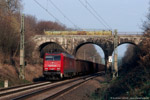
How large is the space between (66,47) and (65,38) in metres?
1.94

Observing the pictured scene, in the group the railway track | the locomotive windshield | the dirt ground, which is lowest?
the dirt ground

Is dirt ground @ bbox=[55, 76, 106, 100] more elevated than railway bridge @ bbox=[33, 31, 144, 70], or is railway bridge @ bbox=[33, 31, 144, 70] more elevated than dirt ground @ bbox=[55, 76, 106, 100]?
railway bridge @ bbox=[33, 31, 144, 70]

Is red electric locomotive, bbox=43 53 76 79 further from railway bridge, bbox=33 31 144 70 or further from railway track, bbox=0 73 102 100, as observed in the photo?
railway bridge, bbox=33 31 144 70

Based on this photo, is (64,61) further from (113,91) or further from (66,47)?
(66,47)

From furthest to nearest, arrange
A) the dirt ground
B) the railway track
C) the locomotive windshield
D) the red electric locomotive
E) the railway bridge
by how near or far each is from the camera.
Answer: the railway bridge
the locomotive windshield
the red electric locomotive
the dirt ground
the railway track

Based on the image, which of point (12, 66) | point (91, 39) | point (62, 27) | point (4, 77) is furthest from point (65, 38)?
point (62, 27)

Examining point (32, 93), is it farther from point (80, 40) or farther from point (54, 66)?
point (80, 40)

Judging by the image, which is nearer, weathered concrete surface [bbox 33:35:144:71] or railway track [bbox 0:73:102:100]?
railway track [bbox 0:73:102:100]

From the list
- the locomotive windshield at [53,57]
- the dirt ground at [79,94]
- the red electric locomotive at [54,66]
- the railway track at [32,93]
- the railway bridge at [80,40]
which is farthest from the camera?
the railway bridge at [80,40]

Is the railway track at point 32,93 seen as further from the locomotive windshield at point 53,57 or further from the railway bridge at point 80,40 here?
the railway bridge at point 80,40

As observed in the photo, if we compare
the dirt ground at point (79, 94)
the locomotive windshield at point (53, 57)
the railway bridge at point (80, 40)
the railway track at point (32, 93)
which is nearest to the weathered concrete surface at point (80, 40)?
the railway bridge at point (80, 40)

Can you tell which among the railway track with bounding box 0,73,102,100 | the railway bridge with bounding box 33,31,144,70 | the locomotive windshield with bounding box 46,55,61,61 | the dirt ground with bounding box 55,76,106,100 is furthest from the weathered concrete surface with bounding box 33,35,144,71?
the railway track with bounding box 0,73,102,100

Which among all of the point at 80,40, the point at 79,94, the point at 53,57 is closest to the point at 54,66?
the point at 53,57

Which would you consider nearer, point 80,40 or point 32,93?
point 32,93
